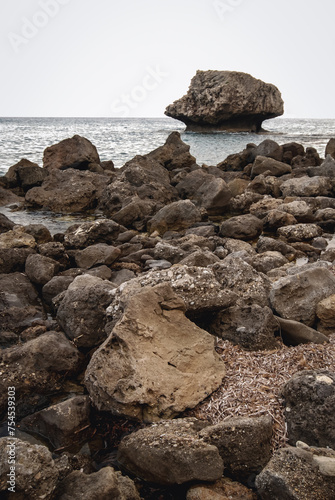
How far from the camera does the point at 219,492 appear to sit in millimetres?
2713

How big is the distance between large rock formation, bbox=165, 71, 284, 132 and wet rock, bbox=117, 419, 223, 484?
66.2 metres

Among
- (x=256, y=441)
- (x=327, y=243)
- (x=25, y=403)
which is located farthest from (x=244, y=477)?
(x=327, y=243)

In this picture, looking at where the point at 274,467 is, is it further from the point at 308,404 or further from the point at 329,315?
the point at 329,315

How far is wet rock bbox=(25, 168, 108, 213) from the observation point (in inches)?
580

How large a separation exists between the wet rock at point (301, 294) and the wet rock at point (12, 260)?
15.5 feet

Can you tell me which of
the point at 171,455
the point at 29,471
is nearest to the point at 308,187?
the point at 171,455

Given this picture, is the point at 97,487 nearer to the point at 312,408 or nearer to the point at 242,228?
the point at 312,408

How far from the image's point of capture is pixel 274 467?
2.60 m

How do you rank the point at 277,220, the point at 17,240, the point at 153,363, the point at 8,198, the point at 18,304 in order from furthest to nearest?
the point at 8,198 → the point at 277,220 → the point at 17,240 → the point at 18,304 → the point at 153,363

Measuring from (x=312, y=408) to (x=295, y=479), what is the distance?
71cm

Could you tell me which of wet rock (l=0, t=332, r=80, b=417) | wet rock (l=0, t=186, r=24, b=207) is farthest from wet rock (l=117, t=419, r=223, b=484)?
wet rock (l=0, t=186, r=24, b=207)

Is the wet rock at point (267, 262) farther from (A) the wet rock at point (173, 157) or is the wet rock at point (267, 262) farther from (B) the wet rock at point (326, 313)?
(A) the wet rock at point (173, 157)

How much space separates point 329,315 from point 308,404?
1757 mm

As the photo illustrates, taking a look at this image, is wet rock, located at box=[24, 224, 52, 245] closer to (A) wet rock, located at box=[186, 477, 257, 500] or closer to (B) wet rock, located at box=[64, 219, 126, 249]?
(B) wet rock, located at box=[64, 219, 126, 249]
